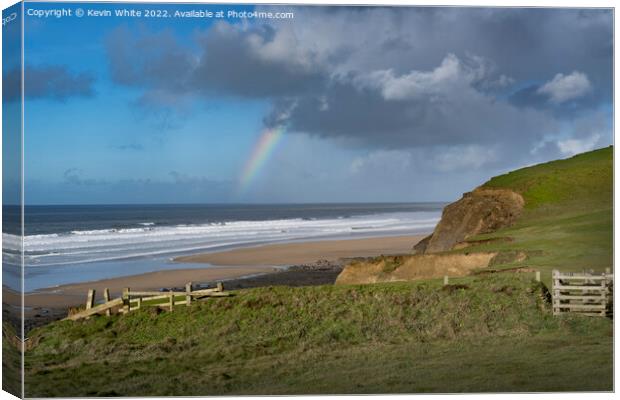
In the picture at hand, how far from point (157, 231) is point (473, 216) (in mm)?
6579

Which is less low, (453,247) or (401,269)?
(453,247)

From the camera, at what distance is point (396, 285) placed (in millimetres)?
19375

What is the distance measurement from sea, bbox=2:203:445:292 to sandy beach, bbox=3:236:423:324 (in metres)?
0.15

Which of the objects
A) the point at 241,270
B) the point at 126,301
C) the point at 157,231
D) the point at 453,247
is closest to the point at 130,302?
the point at 126,301

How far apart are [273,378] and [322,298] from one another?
1.91 metres

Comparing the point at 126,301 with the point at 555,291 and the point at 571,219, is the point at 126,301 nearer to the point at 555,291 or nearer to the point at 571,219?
the point at 555,291

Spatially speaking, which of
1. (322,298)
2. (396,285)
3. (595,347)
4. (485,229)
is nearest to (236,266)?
(322,298)

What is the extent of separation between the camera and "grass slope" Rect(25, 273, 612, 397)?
59.6ft

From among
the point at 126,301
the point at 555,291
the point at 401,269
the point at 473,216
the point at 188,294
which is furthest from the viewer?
the point at 473,216

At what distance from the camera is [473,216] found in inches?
787

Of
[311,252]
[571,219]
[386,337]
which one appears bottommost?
[386,337]

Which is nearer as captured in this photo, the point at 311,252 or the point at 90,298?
the point at 90,298

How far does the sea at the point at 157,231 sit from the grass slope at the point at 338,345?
3.65ft

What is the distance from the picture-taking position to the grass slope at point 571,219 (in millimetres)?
19328
